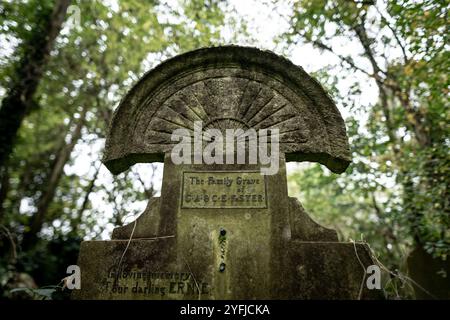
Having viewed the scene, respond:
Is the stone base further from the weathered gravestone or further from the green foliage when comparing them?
the green foliage

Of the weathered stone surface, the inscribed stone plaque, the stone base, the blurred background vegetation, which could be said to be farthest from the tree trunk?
the weathered stone surface

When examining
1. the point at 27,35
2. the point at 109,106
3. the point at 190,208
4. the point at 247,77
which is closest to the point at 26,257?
→ the point at 109,106

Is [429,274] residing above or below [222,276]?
below

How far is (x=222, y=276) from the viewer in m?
2.71

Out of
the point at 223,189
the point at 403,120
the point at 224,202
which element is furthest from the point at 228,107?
the point at 403,120

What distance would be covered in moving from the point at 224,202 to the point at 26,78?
7.12 meters

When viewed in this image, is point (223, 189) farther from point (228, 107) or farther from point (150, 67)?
point (150, 67)

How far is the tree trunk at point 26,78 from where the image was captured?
7340 millimetres

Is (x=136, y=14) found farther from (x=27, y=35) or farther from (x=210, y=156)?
(x=210, y=156)

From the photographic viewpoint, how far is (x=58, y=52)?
9.57 m

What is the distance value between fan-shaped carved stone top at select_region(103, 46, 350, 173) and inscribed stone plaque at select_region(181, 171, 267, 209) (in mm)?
465

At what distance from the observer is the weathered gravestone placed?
8.84 feet

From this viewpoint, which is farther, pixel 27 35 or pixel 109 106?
pixel 109 106
